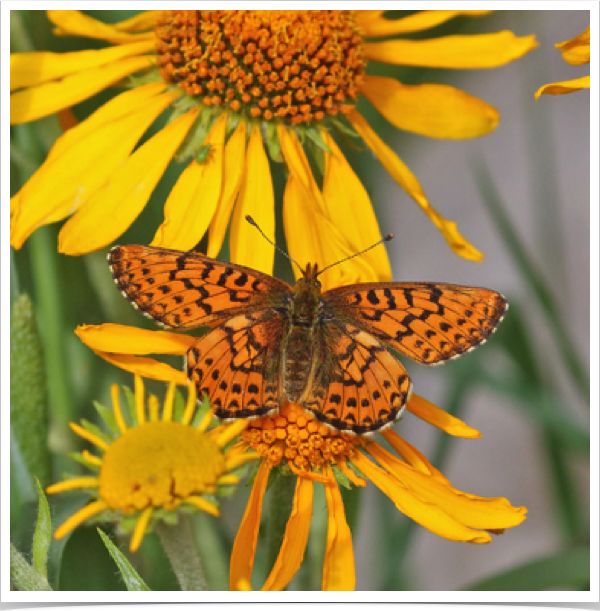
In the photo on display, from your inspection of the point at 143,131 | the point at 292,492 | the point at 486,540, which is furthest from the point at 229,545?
the point at 143,131

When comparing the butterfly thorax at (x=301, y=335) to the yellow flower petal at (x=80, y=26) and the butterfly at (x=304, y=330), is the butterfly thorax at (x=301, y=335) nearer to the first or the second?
the butterfly at (x=304, y=330)

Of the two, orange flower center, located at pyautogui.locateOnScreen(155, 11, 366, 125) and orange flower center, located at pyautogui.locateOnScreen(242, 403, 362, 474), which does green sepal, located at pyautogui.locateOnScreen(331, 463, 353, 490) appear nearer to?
orange flower center, located at pyautogui.locateOnScreen(242, 403, 362, 474)

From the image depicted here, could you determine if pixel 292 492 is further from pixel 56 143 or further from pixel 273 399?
pixel 56 143

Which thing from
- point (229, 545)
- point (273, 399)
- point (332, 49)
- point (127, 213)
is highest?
point (332, 49)

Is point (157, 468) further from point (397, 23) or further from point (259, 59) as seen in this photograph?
point (397, 23)

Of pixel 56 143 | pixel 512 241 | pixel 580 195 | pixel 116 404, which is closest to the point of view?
pixel 116 404
